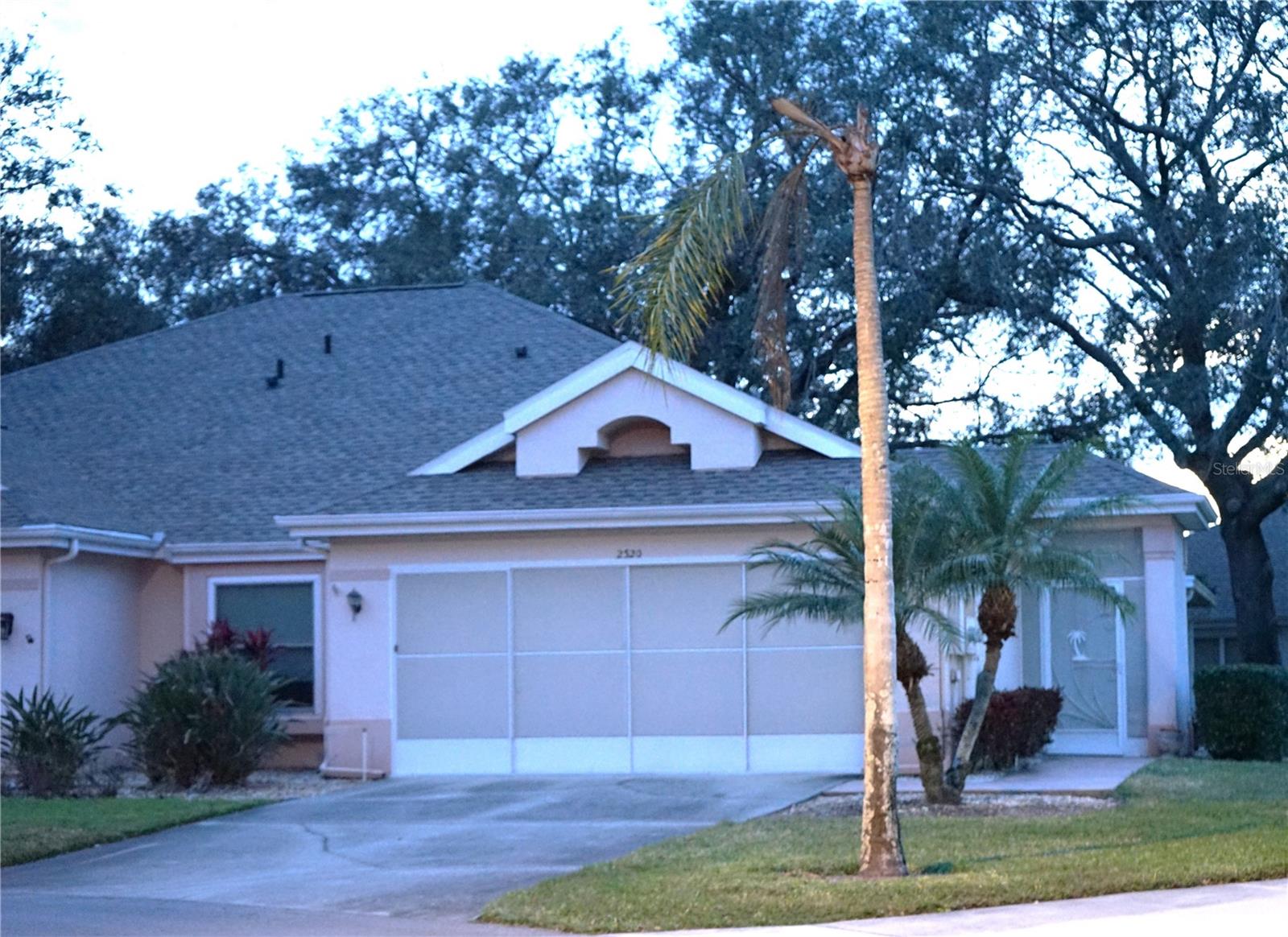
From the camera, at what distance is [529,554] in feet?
62.8

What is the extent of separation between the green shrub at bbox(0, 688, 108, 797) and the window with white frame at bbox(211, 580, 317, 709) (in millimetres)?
3376

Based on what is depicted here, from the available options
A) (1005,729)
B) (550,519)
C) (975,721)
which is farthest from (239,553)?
(975,721)

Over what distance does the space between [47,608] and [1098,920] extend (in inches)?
543

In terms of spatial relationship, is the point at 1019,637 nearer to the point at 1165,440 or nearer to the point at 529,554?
the point at 529,554

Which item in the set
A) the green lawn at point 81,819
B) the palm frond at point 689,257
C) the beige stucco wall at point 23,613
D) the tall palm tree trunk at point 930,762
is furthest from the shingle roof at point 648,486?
the palm frond at point 689,257

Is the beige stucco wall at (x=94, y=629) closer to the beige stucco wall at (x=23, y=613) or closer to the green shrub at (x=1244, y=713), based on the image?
the beige stucco wall at (x=23, y=613)

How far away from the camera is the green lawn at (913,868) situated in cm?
1009

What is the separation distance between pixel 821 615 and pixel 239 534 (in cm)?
910

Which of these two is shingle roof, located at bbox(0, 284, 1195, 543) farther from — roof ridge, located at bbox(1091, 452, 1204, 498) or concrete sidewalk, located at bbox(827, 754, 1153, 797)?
concrete sidewalk, located at bbox(827, 754, 1153, 797)

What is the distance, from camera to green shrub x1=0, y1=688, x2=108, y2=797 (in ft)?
57.1

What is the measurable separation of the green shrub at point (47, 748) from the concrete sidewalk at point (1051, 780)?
800 cm

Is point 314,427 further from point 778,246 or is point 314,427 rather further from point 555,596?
point 778,246

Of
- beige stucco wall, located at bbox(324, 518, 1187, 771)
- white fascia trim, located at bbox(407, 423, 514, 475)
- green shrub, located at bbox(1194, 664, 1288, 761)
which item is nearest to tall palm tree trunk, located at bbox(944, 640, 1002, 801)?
beige stucco wall, located at bbox(324, 518, 1187, 771)

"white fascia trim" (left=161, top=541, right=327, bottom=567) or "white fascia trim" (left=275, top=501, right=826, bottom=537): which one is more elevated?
"white fascia trim" (left=275, top=501, right=826, bottom=537)
